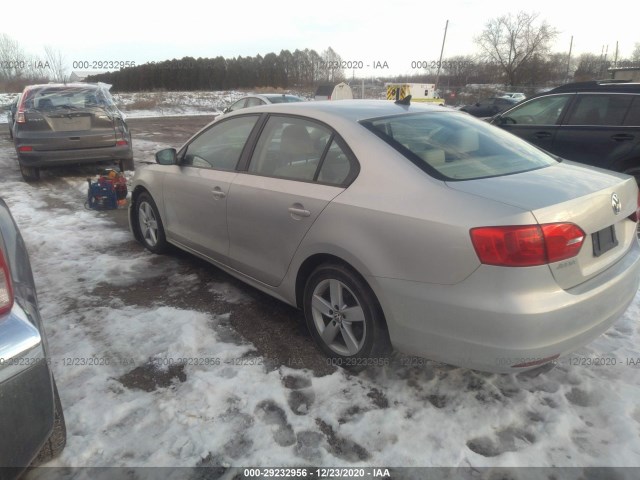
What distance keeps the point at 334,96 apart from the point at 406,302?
18182mm

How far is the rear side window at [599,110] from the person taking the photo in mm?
5762

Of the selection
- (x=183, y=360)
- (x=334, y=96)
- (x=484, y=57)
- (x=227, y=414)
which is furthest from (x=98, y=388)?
(x=484, y=57)

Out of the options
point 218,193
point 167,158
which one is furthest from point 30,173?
point 218,193

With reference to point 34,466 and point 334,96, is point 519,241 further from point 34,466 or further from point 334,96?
point 334,96

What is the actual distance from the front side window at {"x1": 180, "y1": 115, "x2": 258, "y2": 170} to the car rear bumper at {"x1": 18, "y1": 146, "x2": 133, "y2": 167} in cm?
465

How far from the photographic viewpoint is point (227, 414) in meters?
2.47

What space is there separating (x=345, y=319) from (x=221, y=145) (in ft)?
6.32

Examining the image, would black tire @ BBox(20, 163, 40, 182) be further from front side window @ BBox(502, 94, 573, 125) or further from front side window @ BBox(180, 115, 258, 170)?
front side window @ BBox(502, 94, 573, 125)

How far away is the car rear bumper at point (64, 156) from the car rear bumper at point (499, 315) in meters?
7.09

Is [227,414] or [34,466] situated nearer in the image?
[34,466]

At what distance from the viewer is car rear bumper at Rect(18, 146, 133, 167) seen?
25.5ft

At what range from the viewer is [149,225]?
4812 millimetres

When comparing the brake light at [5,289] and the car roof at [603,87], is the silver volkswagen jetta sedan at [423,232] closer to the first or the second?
the brake light at [5,289]

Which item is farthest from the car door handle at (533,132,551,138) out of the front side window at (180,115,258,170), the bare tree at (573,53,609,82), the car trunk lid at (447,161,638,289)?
the bare tree at (573,53,609,82)
